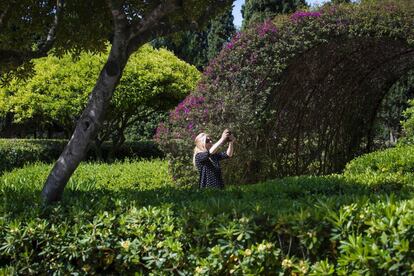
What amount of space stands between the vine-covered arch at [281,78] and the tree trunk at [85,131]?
4.38 metres

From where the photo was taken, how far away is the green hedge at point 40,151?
45.3ft

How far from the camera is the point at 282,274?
9.71ft

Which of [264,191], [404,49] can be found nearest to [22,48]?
[264,191]

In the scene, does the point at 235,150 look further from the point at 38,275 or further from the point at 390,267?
the point at 390,267

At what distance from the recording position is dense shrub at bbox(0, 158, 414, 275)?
2768mm

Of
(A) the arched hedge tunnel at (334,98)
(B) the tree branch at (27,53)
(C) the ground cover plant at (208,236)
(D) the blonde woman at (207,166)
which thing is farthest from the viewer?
(A) the arched hedge tunnel at (334,98)

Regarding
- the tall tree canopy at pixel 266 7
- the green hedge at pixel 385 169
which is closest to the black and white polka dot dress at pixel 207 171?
the green hedge at pixel 385 169

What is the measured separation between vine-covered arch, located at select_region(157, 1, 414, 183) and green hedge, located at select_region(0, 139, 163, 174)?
6040 millimetres

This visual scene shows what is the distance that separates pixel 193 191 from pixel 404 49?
242 inches

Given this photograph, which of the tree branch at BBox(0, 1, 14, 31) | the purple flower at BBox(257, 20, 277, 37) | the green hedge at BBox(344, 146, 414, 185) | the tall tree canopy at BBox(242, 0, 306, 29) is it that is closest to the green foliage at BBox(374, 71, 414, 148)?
the purple flower at BBox(257, 20, 277, 37)

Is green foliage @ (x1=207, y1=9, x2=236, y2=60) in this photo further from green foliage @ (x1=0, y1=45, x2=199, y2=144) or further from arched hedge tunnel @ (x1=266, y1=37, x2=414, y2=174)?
arched hedge tunnel @ (x1=266, y1=37, x2=414, y2=174)

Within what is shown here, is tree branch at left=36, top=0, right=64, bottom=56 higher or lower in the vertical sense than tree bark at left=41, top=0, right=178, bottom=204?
higher

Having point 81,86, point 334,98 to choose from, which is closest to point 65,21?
point 334,98

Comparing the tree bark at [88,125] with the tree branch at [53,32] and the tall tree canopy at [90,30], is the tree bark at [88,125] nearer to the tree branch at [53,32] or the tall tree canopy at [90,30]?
the tall tree canopy at [90,30]
